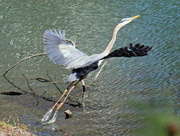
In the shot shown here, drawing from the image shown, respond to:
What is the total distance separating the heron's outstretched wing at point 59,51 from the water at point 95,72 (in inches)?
30.8

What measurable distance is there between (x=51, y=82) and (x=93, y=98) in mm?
1095

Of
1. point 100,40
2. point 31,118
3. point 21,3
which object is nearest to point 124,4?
point 100,40

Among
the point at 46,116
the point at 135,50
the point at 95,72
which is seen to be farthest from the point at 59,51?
the point at 135,50

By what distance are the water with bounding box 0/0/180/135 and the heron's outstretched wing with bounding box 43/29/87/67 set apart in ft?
2.56

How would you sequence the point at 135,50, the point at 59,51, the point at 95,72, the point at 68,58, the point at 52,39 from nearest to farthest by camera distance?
the point at 135,50 < the point at 68,58 < the point at 59,51 < the point at 52,39 < the point at 95,72

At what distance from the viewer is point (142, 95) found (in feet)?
16.6

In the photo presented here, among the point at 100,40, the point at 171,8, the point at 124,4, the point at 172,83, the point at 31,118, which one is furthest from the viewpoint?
the point at 124,4

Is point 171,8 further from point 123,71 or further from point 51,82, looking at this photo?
point 51,82

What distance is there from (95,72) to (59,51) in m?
1.34

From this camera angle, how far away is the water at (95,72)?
14.8 ft

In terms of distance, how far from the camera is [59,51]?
5156mm

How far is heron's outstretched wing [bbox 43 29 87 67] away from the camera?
16.2 feet

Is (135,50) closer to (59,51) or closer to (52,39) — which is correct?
(59,51)

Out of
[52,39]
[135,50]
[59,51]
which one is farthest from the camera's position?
[52,39]
